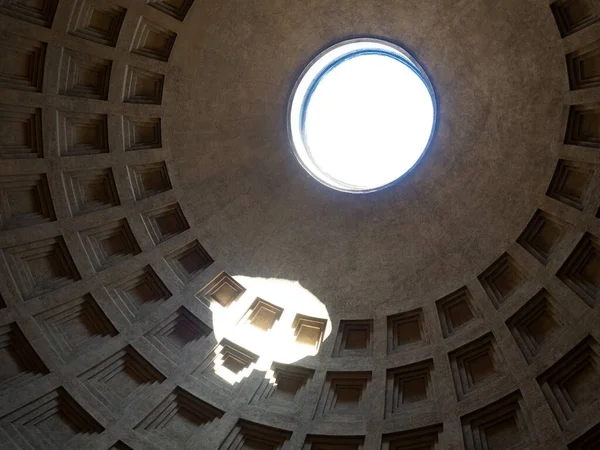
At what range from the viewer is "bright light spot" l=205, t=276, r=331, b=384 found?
22.2m

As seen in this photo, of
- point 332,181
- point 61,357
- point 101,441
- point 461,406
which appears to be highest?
point 332,181

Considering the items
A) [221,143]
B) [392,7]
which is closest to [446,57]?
[392,7]

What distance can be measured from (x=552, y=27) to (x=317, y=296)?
10.5m

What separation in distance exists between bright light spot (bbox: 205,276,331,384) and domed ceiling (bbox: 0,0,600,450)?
72mm

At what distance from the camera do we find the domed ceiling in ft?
63.1

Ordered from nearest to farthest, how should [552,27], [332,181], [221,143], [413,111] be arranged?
[552,27] → [221,143] → [332,181] → [413,111]

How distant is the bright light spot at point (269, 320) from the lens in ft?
72.7

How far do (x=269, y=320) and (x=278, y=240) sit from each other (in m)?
2.61

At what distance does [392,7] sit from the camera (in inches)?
804

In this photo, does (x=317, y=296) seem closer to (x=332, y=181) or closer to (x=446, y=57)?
(x=332, y=181)

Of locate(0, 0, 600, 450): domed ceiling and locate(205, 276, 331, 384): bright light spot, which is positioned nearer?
locate(0, 0, 600, 450): domed ceiling

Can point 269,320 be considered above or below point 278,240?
below

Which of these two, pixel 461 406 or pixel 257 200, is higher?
pixel 257 200

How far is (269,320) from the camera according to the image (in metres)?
22.8
